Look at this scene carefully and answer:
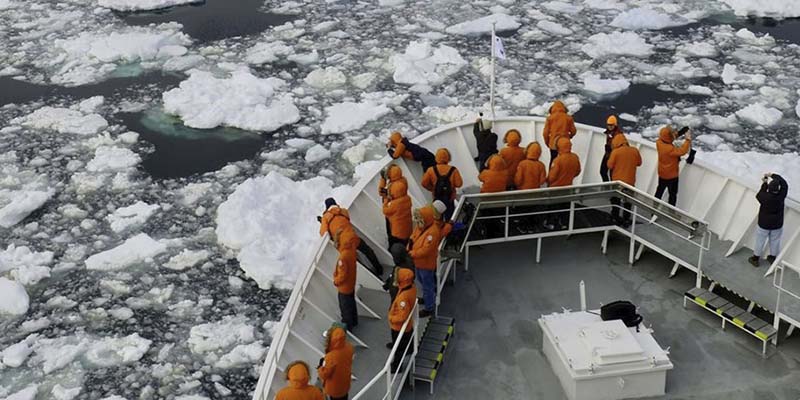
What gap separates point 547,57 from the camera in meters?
14.5

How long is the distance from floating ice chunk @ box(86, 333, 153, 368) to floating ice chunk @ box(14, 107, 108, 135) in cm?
528

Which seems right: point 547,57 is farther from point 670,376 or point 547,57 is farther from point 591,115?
point 670,376

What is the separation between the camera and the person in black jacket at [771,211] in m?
6.23

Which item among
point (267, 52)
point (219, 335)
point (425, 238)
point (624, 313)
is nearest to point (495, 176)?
point (425, 238)

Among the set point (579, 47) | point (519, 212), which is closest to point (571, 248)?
point (519, 212)

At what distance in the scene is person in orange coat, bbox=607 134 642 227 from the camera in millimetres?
7016

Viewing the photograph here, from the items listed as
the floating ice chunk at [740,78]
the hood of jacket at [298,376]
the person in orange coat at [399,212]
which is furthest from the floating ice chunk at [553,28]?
the hood of jacket at [298,376]

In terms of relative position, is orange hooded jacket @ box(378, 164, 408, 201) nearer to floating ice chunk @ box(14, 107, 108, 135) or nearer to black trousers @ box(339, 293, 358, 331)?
black trousers @ box(339, 293, 358, 331)

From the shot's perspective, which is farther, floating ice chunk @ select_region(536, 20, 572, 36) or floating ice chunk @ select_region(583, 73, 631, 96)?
floating ice chunk @ select_region(536, 20, 572, 36)

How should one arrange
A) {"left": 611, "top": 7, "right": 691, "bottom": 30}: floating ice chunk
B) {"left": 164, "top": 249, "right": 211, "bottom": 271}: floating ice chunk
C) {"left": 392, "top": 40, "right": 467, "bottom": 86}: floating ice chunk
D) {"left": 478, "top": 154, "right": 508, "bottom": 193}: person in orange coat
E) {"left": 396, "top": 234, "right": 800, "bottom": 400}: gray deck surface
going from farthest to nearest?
{"left": 611, "top": 7, "right": 691, "bottom": 30}: floating ice chunk
{"left": 392, "top": 40, "right": 467, "bottom": 86}: floating ice chunk
{"left": 164, "top": 249, "right": 211, "bottom": 271}: floating ice chunk
{"left": 478, "top": 154, "right": 508, "bottom": 193}: person in orange coat
{"left": 396, "top": 234, "right": 800, "bottom": 400}: gray deck surface

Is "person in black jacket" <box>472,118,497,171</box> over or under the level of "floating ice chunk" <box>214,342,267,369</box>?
over

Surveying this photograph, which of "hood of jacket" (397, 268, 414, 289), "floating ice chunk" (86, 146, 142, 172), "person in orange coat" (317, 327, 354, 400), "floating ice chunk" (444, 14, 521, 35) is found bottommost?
"floating ice chunk" (86, 146, 142, 172)

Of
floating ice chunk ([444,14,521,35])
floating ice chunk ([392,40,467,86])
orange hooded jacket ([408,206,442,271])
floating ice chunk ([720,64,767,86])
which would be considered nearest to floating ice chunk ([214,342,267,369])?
orange hooded jacket ([408,206,442,271])

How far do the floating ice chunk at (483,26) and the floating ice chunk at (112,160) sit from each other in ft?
22.1
